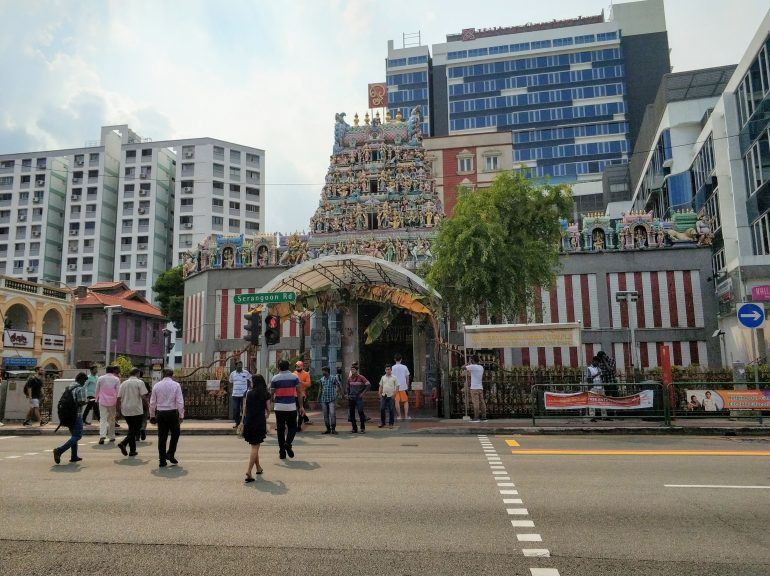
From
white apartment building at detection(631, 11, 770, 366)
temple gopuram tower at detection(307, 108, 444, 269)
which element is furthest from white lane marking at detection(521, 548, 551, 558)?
temple gopuram tower at detection(307, 108, 444, 269)

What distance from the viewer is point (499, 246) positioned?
21281 mm

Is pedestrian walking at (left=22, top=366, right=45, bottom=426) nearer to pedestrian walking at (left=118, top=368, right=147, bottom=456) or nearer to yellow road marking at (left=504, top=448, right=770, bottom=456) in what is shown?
pedestrian walking at (left=118, top=368, right=147, bottom=456)

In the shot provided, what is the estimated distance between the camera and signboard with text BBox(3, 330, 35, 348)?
3784cm

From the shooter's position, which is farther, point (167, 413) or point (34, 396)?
point (34, 396)

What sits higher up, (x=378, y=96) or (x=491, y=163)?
(x=378, y=96)

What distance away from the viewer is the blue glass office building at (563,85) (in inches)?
3307

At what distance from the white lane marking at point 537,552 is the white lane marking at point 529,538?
0.27 meters

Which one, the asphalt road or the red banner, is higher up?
the red banner

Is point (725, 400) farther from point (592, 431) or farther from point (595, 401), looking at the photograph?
point (592, 431)

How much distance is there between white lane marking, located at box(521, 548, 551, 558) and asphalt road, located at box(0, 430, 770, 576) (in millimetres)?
28

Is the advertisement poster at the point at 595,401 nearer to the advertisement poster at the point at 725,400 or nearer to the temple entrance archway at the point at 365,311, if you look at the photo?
the advertisement poster at the point at 725,400

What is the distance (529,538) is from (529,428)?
1026 centimetres

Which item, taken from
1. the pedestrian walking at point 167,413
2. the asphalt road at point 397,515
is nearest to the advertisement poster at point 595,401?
the asphalt road at point 397,515


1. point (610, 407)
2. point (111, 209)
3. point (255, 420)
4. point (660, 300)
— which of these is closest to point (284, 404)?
point (255, 420)
